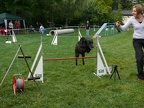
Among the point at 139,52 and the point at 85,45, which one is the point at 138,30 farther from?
the point at 85,45

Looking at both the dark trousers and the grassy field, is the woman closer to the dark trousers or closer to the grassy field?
the dark trousers

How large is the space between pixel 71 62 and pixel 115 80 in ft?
10.5

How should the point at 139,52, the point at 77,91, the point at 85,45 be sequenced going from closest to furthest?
the point at 77,91 → the point at 139,52 → the point at 85,45

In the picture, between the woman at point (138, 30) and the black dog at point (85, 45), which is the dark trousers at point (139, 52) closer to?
the woman at point (138, 30)

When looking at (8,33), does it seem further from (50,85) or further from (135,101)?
(135,101)

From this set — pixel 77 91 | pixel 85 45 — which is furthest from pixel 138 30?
pixel 77 91

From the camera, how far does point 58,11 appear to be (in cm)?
4178

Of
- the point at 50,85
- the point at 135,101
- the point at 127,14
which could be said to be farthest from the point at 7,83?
the point at 127,14

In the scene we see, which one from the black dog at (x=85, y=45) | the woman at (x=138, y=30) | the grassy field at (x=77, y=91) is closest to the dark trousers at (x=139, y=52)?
the woman at (x=138, y=30)

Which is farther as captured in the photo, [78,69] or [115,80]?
[78,69]

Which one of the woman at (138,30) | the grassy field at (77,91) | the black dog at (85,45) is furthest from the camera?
the black dog at (85,45)

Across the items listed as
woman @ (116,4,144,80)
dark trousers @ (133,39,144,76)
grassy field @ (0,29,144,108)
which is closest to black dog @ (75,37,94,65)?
grassy field @ (0,29,144,108)

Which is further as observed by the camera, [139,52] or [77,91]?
[139,52]

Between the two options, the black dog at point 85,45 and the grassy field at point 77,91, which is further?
the black dog at point 85,45
